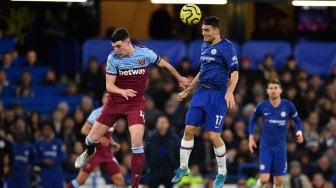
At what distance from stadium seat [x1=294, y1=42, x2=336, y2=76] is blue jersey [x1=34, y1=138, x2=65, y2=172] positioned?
8.52m

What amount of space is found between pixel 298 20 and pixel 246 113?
649 cm

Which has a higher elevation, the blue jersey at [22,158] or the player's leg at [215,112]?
the player's leg at [215,112]

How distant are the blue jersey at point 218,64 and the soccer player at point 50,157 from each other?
6045 mm

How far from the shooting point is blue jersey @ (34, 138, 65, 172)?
2636 centimetres

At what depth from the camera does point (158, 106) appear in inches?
1163

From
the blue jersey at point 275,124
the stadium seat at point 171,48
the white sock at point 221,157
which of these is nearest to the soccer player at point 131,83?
the white sock at point 221,157

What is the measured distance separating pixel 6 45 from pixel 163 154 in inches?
273

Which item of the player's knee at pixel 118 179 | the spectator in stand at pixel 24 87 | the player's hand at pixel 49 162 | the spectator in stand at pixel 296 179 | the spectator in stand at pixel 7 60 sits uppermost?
the spectator in stand at pixel 7 60

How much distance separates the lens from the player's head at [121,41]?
20984mm

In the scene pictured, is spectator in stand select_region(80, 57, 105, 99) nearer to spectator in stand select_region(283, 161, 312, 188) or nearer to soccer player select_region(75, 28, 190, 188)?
spectator in stand select_region(283, 161, 312, 188)

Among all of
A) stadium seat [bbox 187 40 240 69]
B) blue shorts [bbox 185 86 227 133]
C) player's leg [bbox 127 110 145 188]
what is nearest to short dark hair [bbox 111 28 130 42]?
player's leg [bbox 127 110 145 188]

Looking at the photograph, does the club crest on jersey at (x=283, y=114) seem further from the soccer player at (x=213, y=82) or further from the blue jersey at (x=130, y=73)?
the blue jersey at (x=130, y=73)

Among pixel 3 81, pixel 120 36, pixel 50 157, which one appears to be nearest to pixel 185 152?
pixel 120 36

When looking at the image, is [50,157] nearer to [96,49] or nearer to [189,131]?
[96,49]
